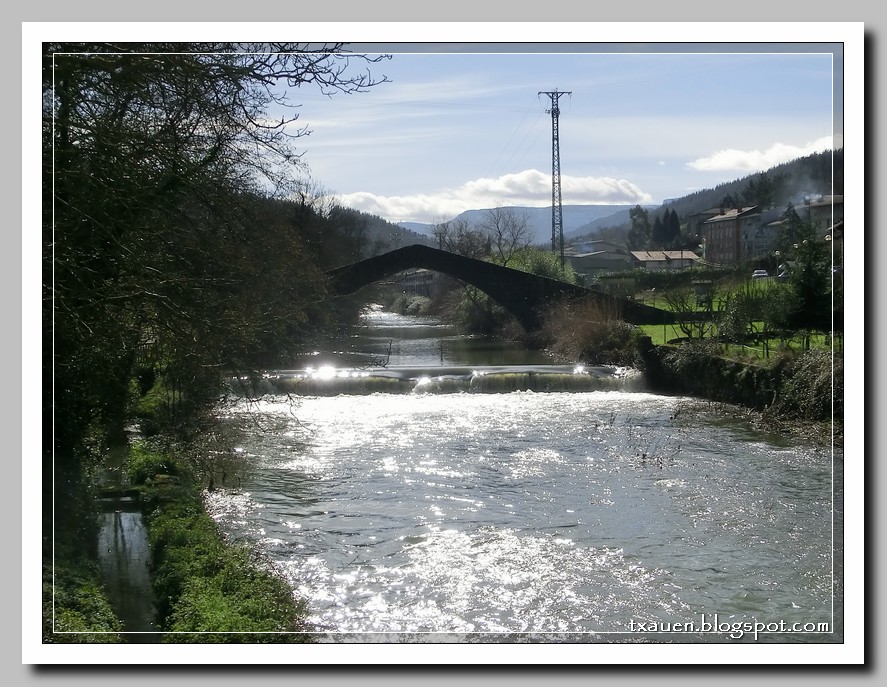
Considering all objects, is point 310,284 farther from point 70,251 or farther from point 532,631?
point 532,631

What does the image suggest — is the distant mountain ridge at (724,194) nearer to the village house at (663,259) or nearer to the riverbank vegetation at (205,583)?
the village house at (663,259)

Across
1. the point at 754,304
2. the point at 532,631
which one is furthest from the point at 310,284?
the point at 754,304

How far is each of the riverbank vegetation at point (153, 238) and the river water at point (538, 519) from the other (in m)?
1.09

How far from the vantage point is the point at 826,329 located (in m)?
7.90

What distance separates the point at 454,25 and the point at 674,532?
200 inches

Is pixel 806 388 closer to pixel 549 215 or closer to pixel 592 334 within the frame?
pixel 549 215

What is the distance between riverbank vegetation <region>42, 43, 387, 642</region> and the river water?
1089 mm

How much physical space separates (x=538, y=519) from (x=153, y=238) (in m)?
4.31

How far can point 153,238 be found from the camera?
6293 millimetres

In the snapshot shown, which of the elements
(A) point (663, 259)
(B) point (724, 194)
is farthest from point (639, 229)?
(A) point (663, 259)

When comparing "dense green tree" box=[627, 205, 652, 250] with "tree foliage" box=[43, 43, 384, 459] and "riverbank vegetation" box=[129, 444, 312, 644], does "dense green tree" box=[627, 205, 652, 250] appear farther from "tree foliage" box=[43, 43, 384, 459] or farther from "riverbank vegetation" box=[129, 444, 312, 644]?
"riverbank vegetation" box=[129, 444, 312, 644]

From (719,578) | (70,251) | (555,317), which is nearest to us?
(70,251)

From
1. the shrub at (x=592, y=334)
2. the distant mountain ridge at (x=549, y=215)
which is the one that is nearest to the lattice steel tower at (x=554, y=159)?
the distant mountain ridge at (x=549, y=215)

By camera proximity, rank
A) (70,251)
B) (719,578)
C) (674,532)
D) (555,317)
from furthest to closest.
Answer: (555,317) → (674,532) → (719,578) → (70,251)
